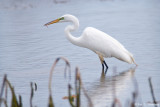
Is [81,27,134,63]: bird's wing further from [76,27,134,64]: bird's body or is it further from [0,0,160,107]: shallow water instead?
[0,0,160,107]: shallow water

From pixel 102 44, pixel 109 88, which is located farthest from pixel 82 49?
pixel 109 88

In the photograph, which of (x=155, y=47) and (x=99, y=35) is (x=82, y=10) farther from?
(x=99, y=35)

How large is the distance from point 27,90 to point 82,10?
10743 mm

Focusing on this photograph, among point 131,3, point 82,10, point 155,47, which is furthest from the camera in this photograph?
point 131,3

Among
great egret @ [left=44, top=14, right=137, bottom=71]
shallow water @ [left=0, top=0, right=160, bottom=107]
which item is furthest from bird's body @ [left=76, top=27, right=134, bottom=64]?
shallow water @ [left=0, top=0, right=160, bottom=107]

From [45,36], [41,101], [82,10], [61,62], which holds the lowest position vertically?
[41,101]

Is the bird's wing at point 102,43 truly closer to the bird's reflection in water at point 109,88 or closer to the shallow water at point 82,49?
the shallow water at point 82,49

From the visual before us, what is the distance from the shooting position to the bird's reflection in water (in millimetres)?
6302

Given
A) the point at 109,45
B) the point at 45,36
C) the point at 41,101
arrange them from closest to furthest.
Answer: the point at 41,101, the point at 109,45, the point at 45,36

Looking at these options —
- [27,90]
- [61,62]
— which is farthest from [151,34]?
[27,90]

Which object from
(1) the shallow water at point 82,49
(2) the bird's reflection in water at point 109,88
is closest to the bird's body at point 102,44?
(1) the shallow water at point 82,49

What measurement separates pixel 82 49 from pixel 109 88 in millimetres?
3752

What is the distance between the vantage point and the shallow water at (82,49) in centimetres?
713

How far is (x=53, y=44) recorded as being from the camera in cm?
1153
